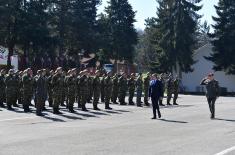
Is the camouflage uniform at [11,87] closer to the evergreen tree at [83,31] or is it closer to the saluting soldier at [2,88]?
the saluting soldier at [2,88]

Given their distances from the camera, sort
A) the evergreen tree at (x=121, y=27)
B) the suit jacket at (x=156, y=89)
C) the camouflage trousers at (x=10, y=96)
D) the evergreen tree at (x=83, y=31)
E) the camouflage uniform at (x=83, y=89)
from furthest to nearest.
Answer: the evergreen tree at (x=121, y=27) → the evergreen tree at (x=83, y=31) → the camouflage trousers at (x=10, y=96) → the camouflage uniform at (x=83, y=89) → the suit jacket at (x=156, y=89)

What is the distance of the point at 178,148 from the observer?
42.3 feet

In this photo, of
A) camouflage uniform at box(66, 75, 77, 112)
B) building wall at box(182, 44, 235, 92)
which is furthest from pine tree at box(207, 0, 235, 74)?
camouflage uniform at box(66, 75, 77, 112)

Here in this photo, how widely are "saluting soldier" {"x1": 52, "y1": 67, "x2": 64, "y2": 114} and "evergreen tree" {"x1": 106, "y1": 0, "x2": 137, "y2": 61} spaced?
160 ft

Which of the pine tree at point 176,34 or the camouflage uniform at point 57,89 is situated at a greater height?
the pine tree at point 176,34

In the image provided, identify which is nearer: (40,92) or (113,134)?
(113,134)

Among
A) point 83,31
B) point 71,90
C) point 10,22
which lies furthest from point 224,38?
point 71,90

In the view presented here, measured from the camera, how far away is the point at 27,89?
2362 cm

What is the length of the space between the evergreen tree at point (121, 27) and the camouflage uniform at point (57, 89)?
4875 centimetres

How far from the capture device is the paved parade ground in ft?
40.9

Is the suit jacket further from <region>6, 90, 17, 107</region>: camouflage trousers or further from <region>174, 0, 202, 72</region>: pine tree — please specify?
<region>174, 0, 202, 72</region>: pine tree

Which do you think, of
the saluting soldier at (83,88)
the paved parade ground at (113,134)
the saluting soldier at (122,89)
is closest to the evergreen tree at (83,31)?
the saluting soldier at (122,89)

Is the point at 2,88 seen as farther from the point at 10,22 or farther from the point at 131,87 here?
the point at 10,22

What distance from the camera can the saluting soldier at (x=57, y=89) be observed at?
22.1 metres
